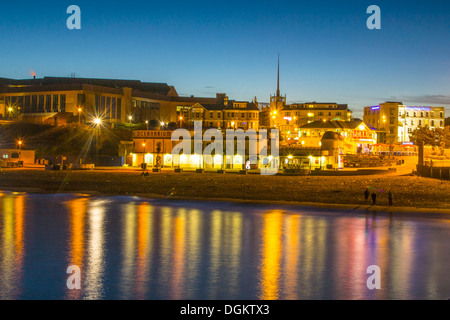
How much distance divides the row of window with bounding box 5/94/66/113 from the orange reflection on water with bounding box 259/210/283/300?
73.1 metres

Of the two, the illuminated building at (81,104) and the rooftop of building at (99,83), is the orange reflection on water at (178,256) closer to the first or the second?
the illuminated building at (81,104)

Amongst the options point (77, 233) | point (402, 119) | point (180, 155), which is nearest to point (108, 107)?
point (180, 155)

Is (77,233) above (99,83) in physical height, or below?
below

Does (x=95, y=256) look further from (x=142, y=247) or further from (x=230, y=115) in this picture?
(x=230, y=115)

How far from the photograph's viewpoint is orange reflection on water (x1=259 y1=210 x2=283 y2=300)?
15.6 meters

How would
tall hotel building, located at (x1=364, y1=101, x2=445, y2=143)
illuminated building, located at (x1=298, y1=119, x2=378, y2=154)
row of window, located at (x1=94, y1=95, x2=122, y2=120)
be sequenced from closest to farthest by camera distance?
illuminated building, located at (x1=298, y1=119, x2=378, y2=154), row of window, located at (x1=94, y1=95, x2=122, y2=120), tall hotel building, located at (x1=364, y1=101, x2=445, y2=143)

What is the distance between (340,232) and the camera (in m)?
25.2

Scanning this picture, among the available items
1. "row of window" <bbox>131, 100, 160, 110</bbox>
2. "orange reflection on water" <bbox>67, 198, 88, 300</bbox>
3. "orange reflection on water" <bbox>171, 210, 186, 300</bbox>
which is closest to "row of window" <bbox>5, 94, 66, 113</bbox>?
"row of window" <bbox>131, 100, 160, 110</bbox>

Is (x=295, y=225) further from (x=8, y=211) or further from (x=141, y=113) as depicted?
(x=141, y=113)

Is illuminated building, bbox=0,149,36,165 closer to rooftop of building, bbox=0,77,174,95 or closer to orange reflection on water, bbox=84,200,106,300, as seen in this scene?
rooftop of building, bbox=0,77,174,95

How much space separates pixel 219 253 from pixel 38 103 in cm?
8500

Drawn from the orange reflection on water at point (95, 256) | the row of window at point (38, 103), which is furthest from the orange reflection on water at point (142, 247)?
the row of window at point (38, 103)

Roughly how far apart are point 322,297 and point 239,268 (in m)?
3.88

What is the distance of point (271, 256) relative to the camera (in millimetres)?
19922
